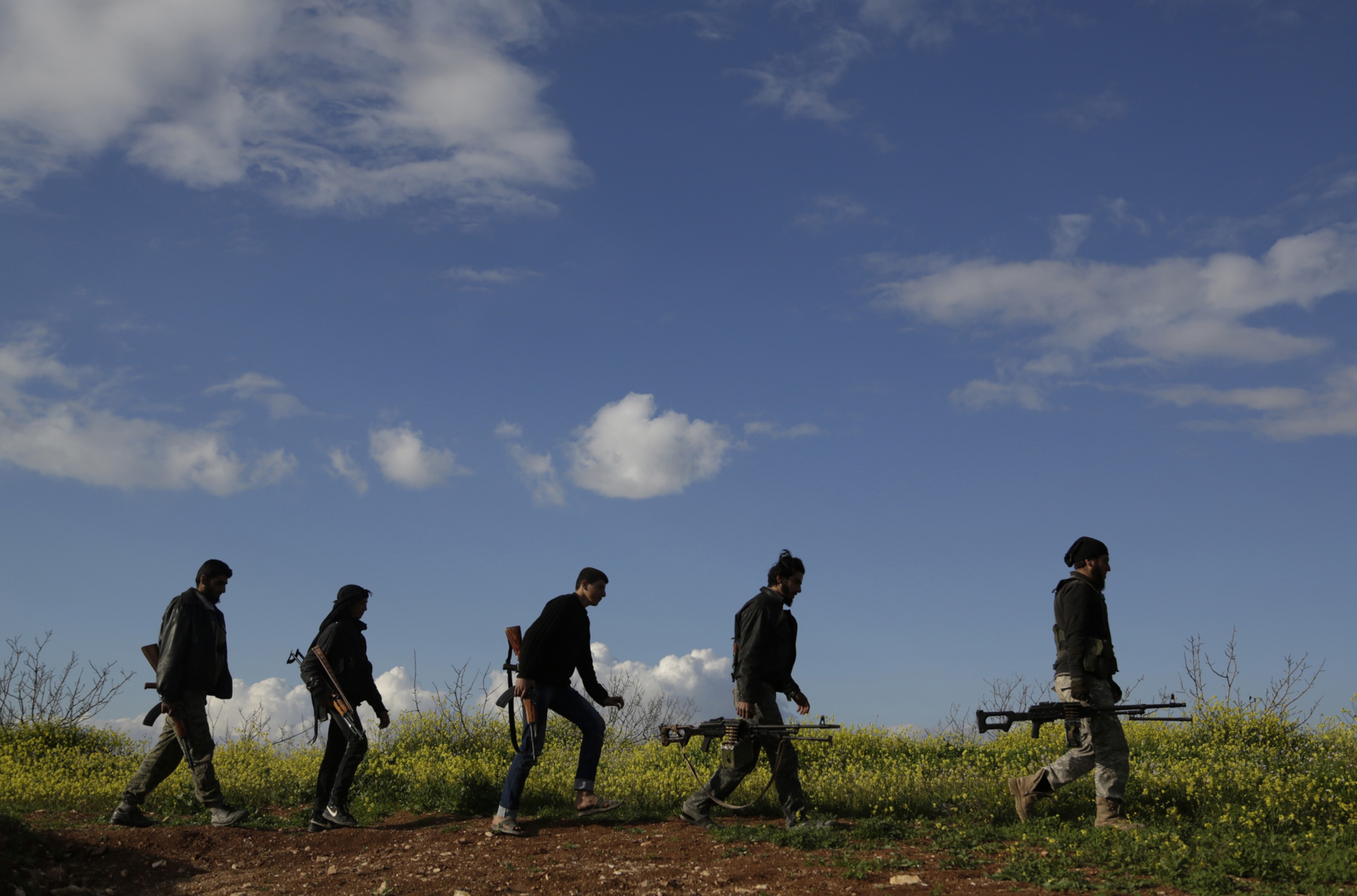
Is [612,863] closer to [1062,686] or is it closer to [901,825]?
[901,825]

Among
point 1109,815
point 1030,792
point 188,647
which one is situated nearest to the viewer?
point 1109,815

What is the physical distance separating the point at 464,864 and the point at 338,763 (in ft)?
8.24

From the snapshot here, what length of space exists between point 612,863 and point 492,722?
7.79 metres

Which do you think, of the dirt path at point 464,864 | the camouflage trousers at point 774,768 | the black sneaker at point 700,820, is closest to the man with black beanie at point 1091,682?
the dirt path at point 464,864

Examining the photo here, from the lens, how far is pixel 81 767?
13.6 m

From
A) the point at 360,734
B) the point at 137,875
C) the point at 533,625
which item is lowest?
the point at 137,875

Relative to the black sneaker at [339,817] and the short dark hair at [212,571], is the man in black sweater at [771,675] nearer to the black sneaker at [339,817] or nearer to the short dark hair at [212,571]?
the black sneaker at [339,817]

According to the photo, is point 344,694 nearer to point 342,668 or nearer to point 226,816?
point 342,668

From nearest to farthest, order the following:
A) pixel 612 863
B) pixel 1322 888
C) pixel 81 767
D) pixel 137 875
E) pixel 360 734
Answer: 1. pixel 1322 888
2. pixel 612 863
3. pixel 137 875
4. pixel 360 734
5. pixel 81 767

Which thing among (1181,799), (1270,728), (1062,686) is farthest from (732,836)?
(1270,728)

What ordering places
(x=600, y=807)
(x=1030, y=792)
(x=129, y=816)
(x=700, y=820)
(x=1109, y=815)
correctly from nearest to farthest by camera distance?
1. (x=1109, y=815)
2. (x=1030, y=792)
3. (x=700, y=820)
4. (x=600, y=807)
5. (x=129, y=816)

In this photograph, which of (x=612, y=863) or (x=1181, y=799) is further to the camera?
(x=1181, y=799)

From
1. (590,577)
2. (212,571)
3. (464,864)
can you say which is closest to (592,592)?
(590,577)

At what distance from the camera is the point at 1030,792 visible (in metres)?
8.25
